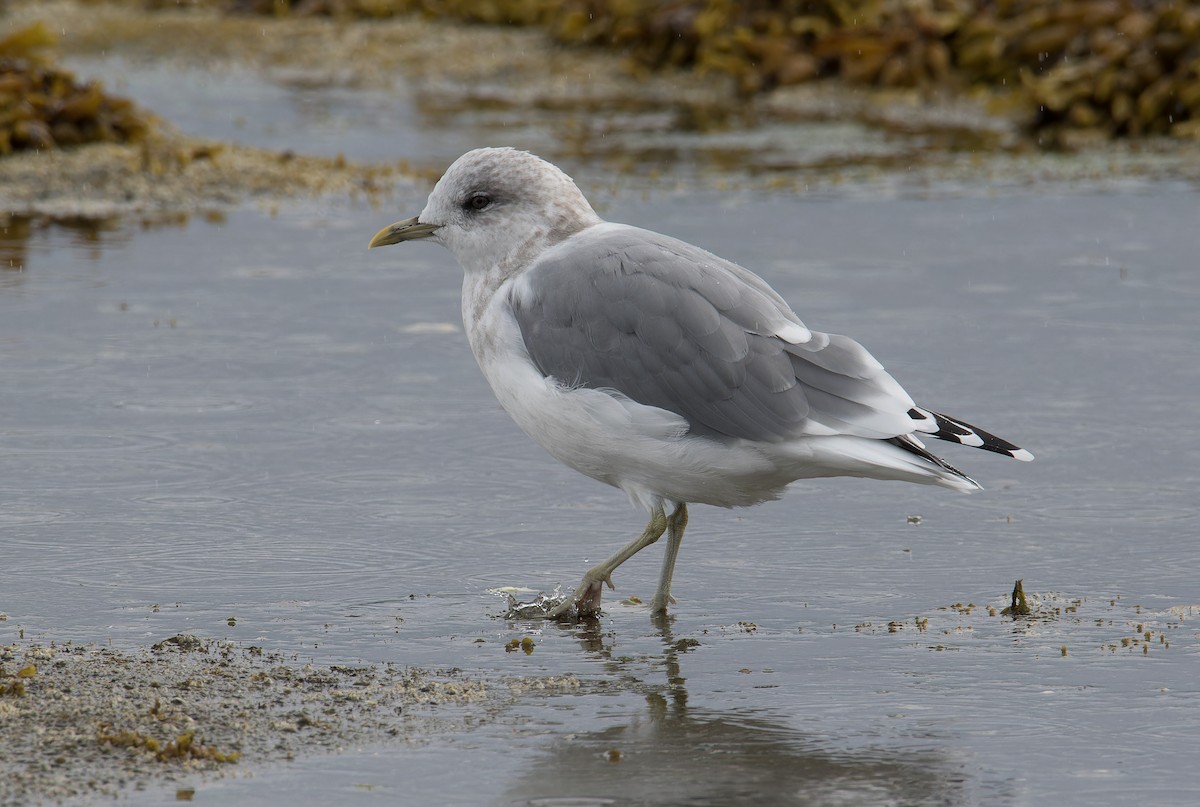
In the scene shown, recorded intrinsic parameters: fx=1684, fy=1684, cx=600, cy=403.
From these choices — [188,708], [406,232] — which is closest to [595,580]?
[188,708]

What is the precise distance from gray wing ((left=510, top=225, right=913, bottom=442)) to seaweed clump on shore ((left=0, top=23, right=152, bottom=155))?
25.5 feet

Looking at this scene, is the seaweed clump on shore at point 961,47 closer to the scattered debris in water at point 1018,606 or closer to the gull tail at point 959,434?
the scattered debris in water at point 1018,606

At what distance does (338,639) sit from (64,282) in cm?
457

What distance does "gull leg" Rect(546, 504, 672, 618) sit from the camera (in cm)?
452

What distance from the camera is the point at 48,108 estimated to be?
38.1ft

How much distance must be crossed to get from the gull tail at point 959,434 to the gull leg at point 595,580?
0.76 metres

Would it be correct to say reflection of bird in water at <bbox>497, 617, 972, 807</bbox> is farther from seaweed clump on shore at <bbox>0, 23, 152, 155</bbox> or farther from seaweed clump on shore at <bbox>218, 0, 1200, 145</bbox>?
seaweed clump on shore at <bbox>218, 0, 1200, 145</bbox>

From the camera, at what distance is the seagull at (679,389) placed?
429 centimetres

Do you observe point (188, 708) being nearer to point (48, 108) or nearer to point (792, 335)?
point (792, 335)

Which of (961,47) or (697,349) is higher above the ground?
(961,47)

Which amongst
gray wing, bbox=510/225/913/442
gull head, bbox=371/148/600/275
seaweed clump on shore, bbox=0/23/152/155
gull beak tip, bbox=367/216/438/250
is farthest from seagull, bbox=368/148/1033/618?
seaweed clump on shore, bbox=0/23/152/155

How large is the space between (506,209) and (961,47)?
1143 centimetres

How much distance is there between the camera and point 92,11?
23766mm

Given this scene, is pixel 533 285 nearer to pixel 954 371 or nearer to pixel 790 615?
pixel 790 615
